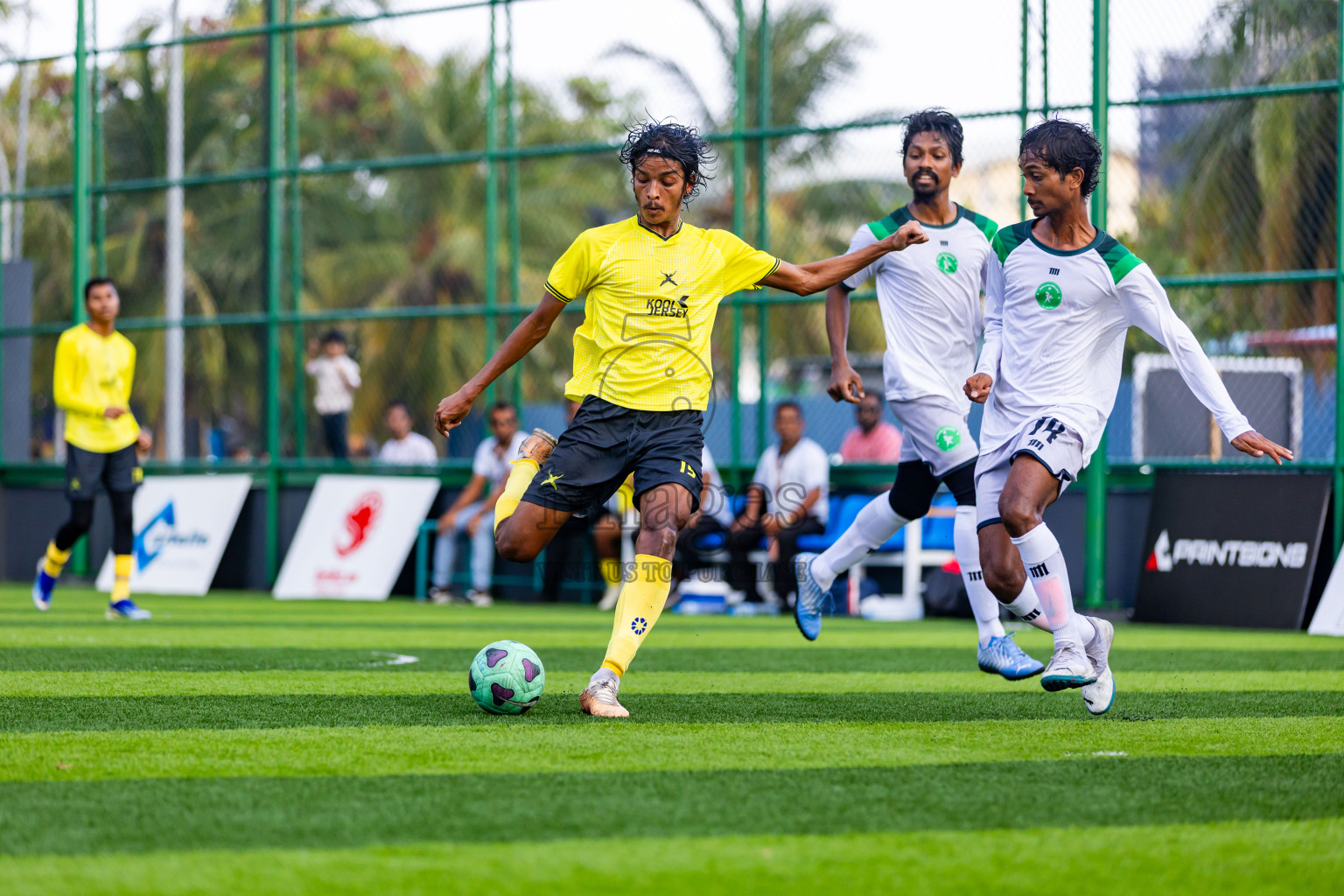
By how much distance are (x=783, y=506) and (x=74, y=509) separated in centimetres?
555

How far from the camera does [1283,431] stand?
12148mm

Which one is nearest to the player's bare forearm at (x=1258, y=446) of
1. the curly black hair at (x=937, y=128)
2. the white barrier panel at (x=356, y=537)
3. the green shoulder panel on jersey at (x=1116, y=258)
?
the green shoulder panel on jersey at (x=1116, y=258)

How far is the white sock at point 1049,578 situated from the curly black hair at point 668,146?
1.78m

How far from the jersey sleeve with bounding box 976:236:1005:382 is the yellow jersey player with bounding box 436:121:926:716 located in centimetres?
40

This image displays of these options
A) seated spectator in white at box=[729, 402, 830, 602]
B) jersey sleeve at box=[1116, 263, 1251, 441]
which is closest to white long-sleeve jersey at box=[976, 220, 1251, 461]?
jersey sleeve at box=[1116, 263, 1251, 441]

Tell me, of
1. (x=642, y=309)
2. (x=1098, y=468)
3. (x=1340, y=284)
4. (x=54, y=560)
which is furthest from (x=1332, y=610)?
(x=54, y=560)

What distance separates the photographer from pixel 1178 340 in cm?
524

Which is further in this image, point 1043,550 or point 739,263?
point 739,263

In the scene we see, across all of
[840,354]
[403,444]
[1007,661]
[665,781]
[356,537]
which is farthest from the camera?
[403,444]

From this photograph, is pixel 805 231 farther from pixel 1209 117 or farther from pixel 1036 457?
pixel 1036 457

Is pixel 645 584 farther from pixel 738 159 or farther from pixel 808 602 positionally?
pixel 738 159

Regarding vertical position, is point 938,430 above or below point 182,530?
above

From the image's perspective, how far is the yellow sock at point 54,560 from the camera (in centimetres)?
1092

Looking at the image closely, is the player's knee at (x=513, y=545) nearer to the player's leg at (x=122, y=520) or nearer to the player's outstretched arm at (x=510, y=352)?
the player's outstretched arm at (x=510, y=352)
